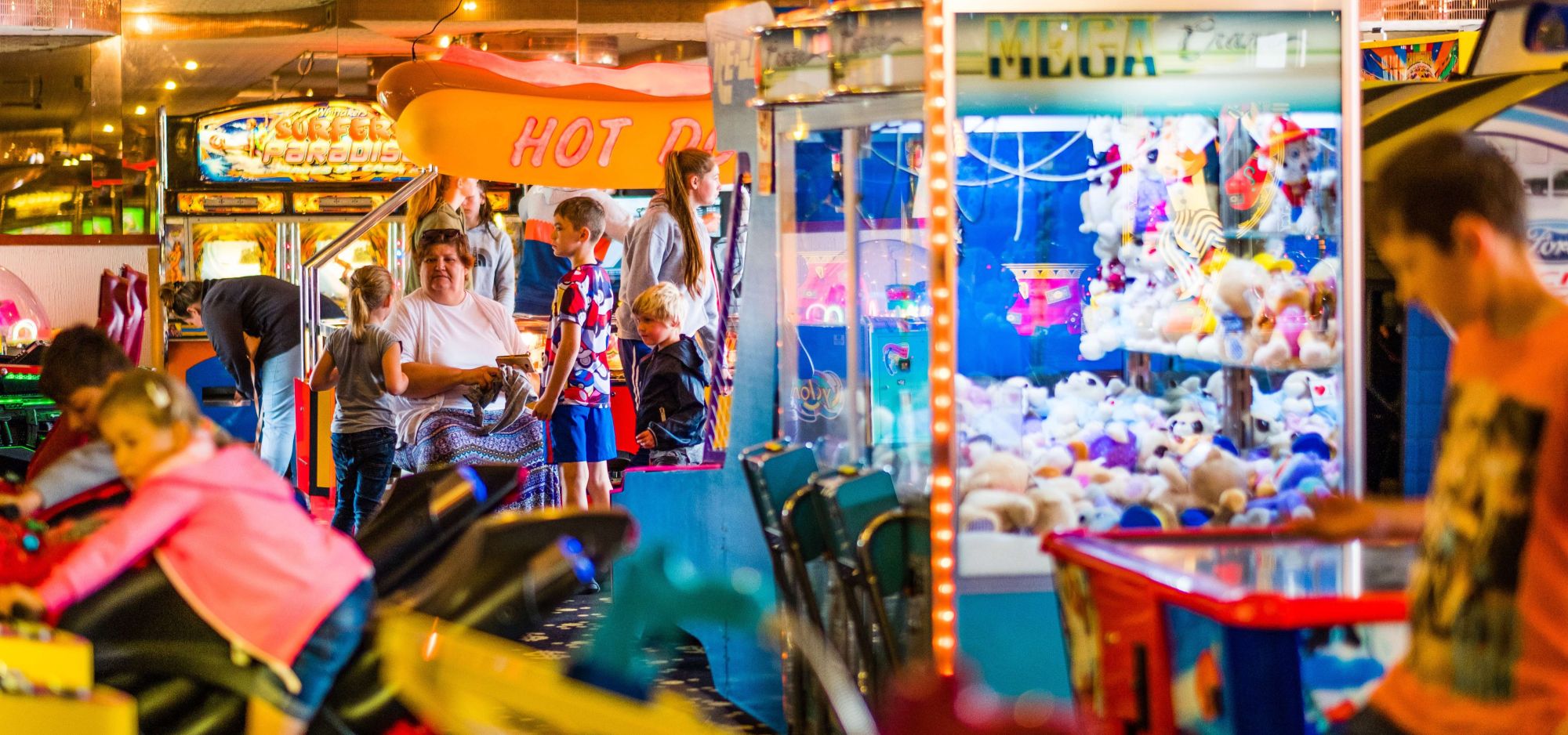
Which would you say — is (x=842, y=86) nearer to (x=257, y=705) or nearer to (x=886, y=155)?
(x=886, y=155)

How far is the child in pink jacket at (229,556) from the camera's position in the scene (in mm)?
2736

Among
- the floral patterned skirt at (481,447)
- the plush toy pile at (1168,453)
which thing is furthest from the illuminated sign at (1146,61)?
the floral patterned skirt at (481,447)

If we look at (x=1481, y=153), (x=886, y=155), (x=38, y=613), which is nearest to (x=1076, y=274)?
(x=886, y=155)

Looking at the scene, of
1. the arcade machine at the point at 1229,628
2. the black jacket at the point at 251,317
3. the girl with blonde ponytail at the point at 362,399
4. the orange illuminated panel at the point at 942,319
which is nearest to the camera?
the arcade machine at the point at 1229,628

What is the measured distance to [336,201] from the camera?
10.3 metres

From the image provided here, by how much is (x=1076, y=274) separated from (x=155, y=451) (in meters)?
1.96

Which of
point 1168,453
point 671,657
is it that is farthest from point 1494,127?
point 671,657

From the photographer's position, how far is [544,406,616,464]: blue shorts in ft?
21.1

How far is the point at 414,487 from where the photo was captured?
11.3ft

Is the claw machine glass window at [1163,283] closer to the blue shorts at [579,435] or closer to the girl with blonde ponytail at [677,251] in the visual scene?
the girl with blonde ponytail at [677,251]

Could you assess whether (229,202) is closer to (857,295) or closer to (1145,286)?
(857,295)

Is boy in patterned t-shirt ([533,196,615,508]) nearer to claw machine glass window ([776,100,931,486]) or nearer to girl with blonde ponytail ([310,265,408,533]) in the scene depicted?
girl with blonde ponytail ([310,265,408,533])

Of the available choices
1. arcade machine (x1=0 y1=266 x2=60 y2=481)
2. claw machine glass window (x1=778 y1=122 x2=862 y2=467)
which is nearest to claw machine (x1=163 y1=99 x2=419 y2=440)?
arcade machine (x1=0 y1=266 x2=60 y2=481)

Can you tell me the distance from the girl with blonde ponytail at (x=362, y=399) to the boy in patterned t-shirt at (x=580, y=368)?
0.65 meters
